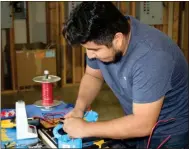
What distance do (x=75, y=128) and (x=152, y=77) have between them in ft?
1.23

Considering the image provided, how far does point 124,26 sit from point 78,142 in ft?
1.60

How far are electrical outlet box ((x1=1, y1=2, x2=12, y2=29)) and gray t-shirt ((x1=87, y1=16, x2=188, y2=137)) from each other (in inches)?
125

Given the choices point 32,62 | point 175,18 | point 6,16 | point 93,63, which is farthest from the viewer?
point 175,18

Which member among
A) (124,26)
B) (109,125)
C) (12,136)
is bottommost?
(12,136)

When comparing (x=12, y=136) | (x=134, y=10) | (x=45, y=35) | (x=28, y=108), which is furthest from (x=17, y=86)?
(x=12, y=136)

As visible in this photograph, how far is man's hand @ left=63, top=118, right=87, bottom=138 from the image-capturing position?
4.23 ft

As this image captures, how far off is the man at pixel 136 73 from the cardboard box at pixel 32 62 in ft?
10.5

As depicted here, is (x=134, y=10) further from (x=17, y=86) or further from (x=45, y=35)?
(x=17, y=86)

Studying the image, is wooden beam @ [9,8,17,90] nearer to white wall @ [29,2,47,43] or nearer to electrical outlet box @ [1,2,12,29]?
electrical outlet box @ [1,2,12,29]

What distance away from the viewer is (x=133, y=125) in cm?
124

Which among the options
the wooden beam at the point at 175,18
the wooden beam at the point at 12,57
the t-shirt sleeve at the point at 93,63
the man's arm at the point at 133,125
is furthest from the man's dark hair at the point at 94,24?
the wooden beam at the point at 175,18

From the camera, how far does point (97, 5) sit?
121 cm

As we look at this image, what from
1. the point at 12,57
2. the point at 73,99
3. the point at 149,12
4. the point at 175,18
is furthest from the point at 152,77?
the point at 175,18

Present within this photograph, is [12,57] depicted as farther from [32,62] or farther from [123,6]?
[123,6]
